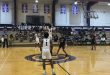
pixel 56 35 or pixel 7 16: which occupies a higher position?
pixel 7 16

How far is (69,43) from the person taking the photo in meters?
27.2

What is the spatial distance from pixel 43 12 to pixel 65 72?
24.9 meters

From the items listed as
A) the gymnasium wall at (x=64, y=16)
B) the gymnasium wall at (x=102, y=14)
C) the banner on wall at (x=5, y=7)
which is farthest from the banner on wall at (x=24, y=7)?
the gymnasium wall at (x=102, y=14)

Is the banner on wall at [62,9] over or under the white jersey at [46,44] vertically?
over

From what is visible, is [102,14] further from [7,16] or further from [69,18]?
[7,16]

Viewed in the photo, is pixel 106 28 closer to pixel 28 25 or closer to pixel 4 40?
pixel 28 25

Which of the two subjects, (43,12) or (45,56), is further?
(43,12)

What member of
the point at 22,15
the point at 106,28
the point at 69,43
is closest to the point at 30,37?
the point at 69,43

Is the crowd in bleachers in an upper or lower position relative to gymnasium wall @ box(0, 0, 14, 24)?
lower

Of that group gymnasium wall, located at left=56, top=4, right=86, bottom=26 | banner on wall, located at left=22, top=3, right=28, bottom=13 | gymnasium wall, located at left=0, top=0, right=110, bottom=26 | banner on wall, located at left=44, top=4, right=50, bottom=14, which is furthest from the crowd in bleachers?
banner on wall, located at left=44, top=4, right=50, bottom=14

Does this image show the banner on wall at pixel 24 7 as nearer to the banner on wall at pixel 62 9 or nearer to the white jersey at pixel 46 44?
the banner on wall at pixel 62 9

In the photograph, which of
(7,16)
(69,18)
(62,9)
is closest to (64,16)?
(69,18)

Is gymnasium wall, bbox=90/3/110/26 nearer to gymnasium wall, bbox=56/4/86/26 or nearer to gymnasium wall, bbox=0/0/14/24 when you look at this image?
gymnasium wall, bbox=56/4/86/26

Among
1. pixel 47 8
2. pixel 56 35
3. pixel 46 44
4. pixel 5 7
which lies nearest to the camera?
pixel 46 44
